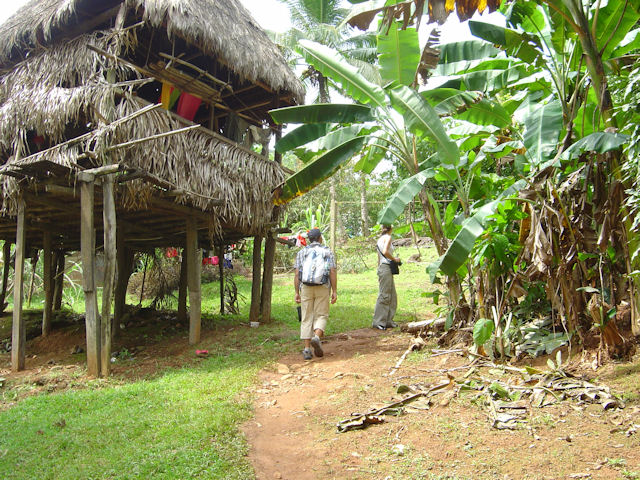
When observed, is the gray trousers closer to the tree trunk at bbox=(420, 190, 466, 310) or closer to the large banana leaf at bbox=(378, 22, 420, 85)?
the tree trunk at bbox=(420, 190, 466, 310)

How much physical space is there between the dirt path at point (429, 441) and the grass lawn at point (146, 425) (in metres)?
0.25

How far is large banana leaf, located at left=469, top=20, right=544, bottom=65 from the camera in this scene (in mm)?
5008

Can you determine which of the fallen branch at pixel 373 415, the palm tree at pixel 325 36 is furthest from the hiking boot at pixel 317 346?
the palm tree at pixel 325 36

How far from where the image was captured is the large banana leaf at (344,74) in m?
5.79

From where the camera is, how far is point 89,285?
6.08 meters

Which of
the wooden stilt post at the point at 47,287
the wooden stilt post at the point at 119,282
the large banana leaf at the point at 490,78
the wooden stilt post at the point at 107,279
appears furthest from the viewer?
the wooden stilt post at the point at 47,287

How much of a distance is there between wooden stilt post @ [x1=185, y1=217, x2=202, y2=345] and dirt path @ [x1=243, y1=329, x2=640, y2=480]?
3.19m

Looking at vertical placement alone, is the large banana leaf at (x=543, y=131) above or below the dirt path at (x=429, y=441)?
above

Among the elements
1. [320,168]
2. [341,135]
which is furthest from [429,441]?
[341,135]

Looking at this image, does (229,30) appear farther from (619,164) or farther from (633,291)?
(633,291)

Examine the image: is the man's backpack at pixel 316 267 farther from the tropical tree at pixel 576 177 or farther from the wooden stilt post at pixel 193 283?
the wooden stilt post at pixel 193 283

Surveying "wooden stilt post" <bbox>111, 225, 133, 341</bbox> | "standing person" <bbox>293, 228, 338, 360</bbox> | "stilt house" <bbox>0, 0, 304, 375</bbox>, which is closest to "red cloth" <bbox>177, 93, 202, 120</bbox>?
"stilt house" <bbox>0, 0, 304, 375</bbox>

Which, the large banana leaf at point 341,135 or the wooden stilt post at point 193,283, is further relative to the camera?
the wooden stilt post at point 193,283

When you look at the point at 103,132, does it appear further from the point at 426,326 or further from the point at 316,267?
the point at 426,326
